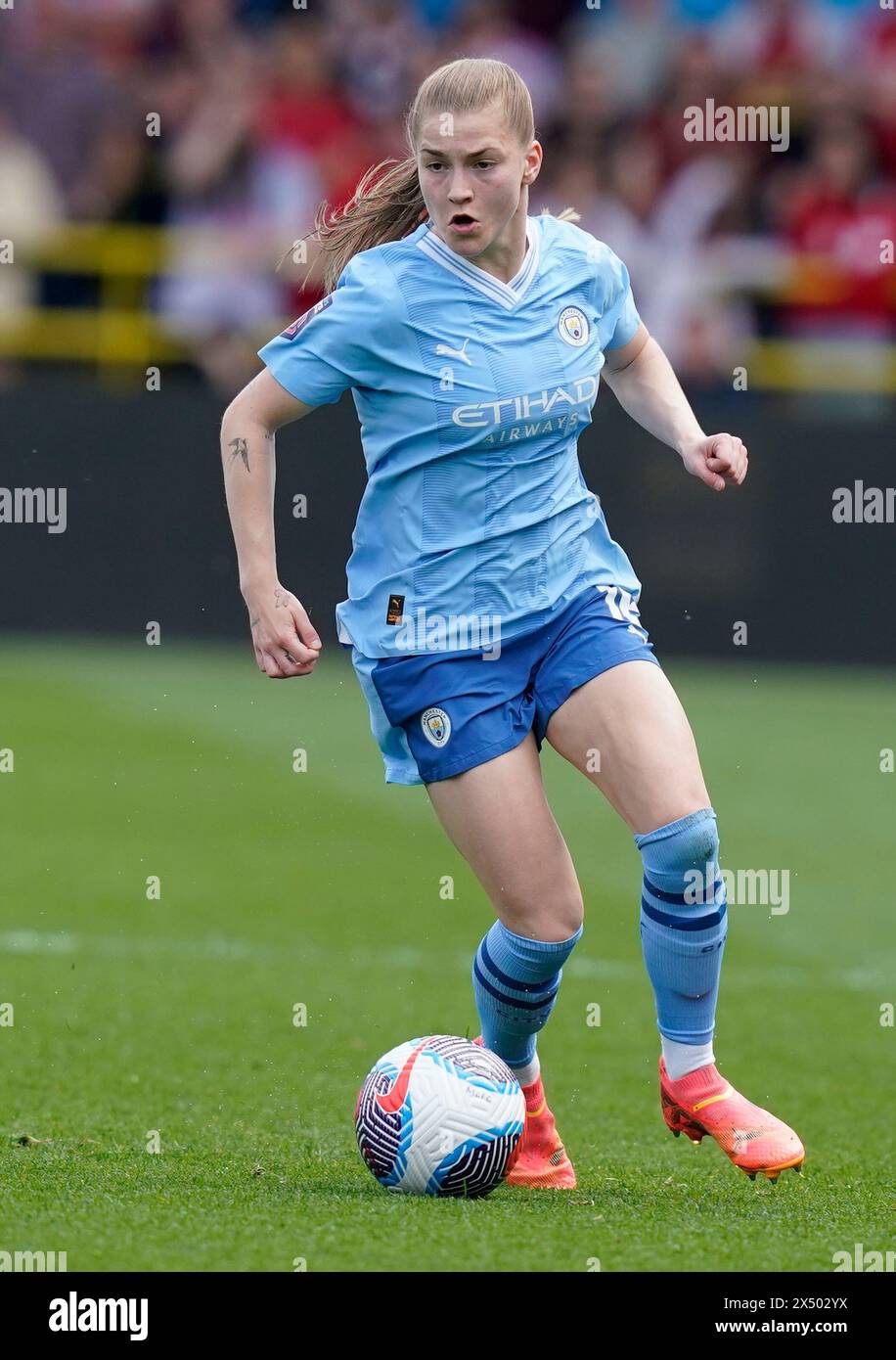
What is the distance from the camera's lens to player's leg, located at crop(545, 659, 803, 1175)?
452 cm

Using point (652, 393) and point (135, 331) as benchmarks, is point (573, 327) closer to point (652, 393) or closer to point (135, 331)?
point (652, 393)

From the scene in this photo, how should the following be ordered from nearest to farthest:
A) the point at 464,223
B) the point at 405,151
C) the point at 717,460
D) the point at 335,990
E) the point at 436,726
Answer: the point at 464,223
the point at 436,726
the point at 717,460
the point at 335,990
the point at 405,151

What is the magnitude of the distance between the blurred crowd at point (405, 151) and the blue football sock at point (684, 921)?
9633 millimetres

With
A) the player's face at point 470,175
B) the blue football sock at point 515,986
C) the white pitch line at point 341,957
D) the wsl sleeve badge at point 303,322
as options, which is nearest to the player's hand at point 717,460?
the player's face at point 470,175

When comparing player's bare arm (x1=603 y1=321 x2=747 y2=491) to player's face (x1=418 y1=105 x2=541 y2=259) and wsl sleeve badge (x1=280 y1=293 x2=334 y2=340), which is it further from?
wsl sleeve badge (x1=280 y1=293 x2=334 y2=340)

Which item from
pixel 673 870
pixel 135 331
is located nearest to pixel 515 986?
pixel 673 870

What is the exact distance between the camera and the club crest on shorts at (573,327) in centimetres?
471

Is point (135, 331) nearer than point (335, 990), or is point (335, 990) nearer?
point (335, 990)

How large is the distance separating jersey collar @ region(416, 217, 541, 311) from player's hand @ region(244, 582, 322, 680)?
2.47 feet

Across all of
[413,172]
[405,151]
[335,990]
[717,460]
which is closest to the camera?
[717,460]

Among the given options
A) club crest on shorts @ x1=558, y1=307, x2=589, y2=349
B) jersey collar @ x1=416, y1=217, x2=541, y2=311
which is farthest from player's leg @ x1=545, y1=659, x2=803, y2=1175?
jersey collar @ x1=416, y1=217, x2=541, y2=311

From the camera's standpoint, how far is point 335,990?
22.8 feet

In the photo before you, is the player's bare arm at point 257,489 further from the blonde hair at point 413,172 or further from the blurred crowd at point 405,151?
the blurred crowd at point 405,151

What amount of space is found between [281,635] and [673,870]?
916mm
